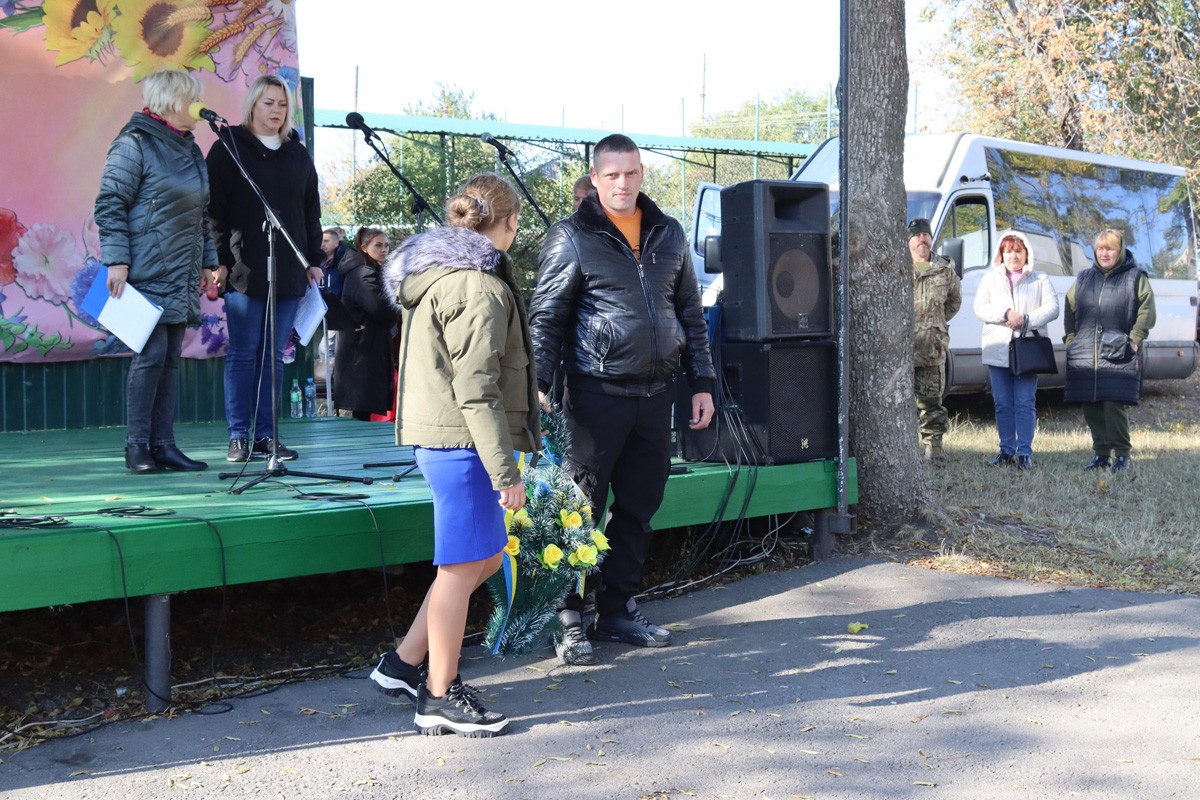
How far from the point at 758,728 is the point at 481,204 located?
6.18 feet

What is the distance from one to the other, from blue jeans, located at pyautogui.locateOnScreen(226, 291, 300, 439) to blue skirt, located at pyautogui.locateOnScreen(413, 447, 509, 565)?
91.1 inches

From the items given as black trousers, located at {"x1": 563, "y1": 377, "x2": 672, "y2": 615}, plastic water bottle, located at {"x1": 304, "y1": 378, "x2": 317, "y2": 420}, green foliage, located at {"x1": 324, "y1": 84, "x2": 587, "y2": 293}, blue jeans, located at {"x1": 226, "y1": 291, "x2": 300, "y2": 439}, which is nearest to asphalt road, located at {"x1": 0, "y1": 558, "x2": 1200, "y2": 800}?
black trousers, located at {"x1": 563, "y1": 377, "x2": 672, "y2": 615}

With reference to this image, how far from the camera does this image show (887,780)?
3.67 metres

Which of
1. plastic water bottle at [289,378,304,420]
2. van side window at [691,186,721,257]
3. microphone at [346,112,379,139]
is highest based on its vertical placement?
van side window at [691,186,721,257]

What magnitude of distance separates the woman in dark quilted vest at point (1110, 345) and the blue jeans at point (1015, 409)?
0.30 meters

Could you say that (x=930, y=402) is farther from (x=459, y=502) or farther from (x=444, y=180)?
(x=444, y=180)

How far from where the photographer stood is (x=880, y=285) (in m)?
7.05

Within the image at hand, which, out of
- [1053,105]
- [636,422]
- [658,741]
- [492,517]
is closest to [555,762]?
[658,741]

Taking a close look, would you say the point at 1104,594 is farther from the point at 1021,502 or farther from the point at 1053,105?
the point at 1053,105

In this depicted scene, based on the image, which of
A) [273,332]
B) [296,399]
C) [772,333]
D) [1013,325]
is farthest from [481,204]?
[1013,325]

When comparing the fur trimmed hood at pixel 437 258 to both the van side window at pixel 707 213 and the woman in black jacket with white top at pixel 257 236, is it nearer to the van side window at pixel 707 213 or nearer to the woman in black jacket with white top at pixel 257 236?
the woman in black jacket with white top at pixel 257 236

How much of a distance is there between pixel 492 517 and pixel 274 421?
184cm

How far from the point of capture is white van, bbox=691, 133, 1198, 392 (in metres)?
12.4

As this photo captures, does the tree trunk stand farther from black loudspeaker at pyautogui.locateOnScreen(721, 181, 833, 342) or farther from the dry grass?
black loudspeaker at pyautogui.locateOnScreen(721, 181, 833, 342)
